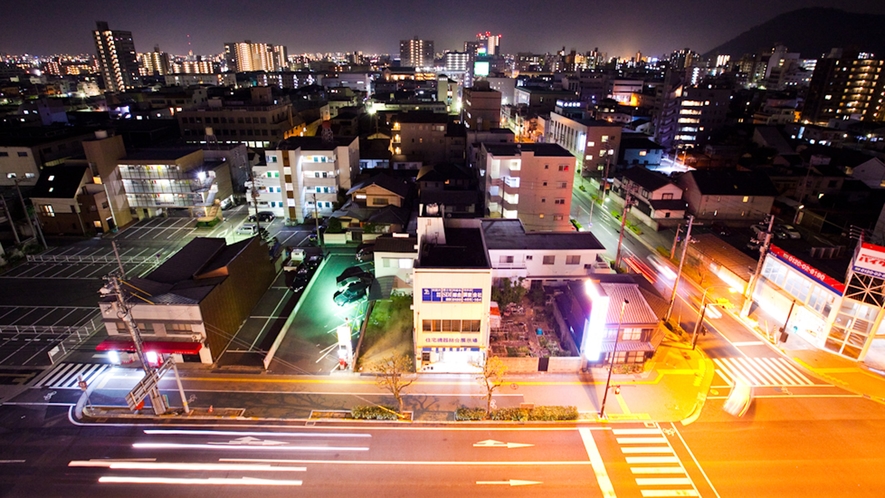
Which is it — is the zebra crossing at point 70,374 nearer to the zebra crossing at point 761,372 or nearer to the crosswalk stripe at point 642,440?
the crosswalk stripe at point 642,440

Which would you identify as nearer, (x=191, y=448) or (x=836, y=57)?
(x=191, y=448)

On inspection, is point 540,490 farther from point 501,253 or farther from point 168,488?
point 501,253

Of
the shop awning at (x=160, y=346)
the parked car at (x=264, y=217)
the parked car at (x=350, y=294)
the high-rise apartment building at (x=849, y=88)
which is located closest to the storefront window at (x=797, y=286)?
the parked car at (x=350, y=294)

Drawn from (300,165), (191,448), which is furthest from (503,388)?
(300,165)

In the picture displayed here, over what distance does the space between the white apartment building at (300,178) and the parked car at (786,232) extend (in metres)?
45.4

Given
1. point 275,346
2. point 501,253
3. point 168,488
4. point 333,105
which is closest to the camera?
point 168,488

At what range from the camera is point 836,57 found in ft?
295

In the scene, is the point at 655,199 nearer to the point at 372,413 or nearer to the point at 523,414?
the point at 523,414

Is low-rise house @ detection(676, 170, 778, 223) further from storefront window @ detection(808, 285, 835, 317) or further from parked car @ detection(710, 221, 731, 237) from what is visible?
storefront window @ detection(808, 285, 835, 317)

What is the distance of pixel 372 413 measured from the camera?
68.1 feet

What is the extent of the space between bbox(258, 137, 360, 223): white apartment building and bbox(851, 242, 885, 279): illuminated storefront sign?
42586 mm

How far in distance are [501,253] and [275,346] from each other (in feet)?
55.2

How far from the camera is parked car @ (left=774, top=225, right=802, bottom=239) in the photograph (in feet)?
131

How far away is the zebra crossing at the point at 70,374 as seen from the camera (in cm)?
2292
